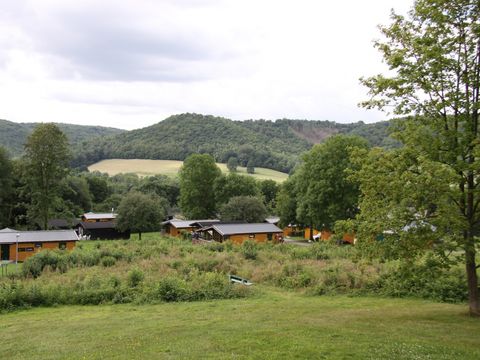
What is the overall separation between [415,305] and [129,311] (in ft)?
38.0

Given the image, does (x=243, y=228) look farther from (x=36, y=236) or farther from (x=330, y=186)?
(x=36, y=236)

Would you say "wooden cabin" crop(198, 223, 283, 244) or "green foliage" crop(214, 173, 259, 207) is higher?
"green foliage" crop(214, 173, 259, 207)

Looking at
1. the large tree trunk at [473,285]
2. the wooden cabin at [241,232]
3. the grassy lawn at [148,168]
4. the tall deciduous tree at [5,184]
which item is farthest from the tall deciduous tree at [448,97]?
the grassy lawn at [148,168]

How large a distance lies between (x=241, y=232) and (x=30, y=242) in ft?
67.5

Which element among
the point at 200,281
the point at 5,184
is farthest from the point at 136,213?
the point at 200,281

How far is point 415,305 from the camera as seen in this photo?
1786 cm

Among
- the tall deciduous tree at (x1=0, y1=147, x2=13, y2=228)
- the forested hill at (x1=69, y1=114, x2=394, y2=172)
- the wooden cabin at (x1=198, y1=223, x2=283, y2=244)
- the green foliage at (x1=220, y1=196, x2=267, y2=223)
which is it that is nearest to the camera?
the wooden cabin at (x1=198, y1=223, x2=283, y2=244)

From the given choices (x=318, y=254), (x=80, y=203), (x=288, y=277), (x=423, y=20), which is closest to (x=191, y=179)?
(x=80, y=203)

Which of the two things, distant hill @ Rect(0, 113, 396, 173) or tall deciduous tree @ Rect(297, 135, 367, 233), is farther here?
distant hill @ Rect(0, 113, 396, 173)

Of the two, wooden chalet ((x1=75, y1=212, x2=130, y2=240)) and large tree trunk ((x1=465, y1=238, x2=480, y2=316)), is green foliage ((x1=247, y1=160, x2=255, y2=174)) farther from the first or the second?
large tree trunk ((x1=465, y1=238, x2=480, y2=316))

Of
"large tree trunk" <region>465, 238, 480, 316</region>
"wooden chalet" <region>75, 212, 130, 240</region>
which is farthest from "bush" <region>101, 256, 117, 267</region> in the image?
"wooden chalet" <region>75, 212, 130, 240</region>

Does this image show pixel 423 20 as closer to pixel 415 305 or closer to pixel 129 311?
pixel 415 305

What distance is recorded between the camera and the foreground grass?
34.2 ft

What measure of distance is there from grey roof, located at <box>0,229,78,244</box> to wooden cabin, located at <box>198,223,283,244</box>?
47.8 ft
